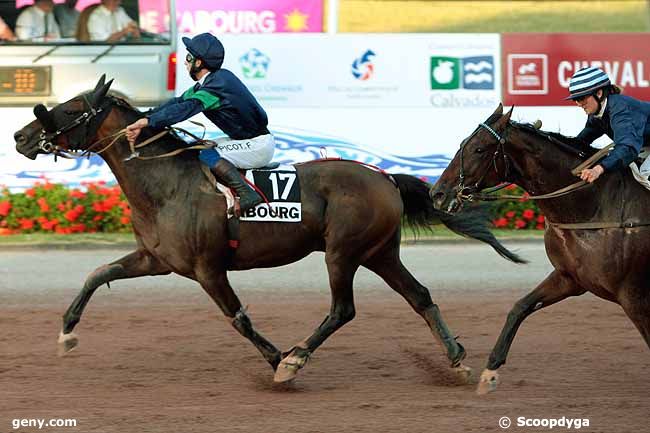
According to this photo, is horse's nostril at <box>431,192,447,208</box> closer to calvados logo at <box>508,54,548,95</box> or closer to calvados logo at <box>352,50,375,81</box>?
calvados logo at <box>352,50,375,81</box>

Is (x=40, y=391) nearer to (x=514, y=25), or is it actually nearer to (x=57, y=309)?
(x=57, y=309)

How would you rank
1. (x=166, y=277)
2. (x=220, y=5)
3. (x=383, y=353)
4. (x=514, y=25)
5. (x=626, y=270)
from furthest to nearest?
(x=514, y=25)
(x=220, y=5)
(x=166, y=277)
(x=383, y=353)
(x=626, y=270)

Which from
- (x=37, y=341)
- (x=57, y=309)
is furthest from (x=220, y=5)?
(x=37, y=341)

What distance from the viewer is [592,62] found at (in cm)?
1535

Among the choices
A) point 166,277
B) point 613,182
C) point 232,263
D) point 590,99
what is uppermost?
point 590,99

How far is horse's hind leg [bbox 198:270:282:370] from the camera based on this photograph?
700 centimetres

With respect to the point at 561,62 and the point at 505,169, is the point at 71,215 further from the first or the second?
the point at 505,169

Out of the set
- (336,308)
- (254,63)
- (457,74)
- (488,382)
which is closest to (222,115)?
(336,308)

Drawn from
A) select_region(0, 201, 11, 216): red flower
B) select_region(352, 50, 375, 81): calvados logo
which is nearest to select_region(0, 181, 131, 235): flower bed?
select_region(0, 201, 11, 216): red flower

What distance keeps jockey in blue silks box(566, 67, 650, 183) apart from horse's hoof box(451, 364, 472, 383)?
1605 mm

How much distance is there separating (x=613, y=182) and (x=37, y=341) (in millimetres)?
4561

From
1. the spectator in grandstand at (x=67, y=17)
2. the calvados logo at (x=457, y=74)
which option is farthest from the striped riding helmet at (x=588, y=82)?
the spectator in grandstand at (x=67, y=17)

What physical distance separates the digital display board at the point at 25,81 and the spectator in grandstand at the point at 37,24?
1.49ft

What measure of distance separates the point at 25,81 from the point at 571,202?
10283 millimetres
